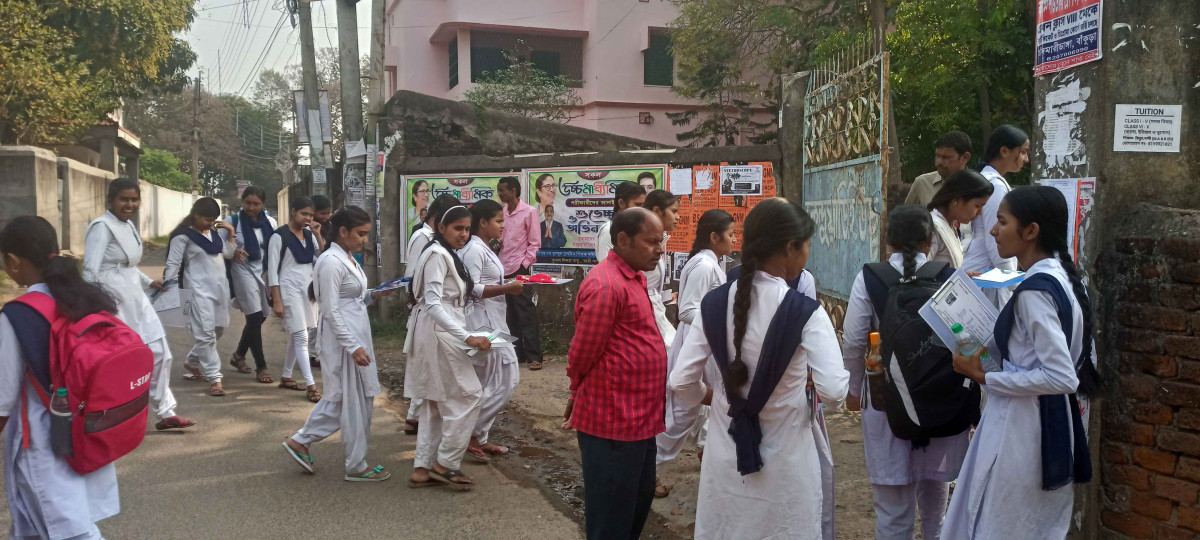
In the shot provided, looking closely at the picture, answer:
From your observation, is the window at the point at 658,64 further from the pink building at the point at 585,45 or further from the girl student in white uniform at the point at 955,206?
the girl student in white uniform at the point at 955,206

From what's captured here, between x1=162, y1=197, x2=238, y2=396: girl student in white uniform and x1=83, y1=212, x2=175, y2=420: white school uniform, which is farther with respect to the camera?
x1=162, y1=197, x2=238, y2=396: girl student in white uniform

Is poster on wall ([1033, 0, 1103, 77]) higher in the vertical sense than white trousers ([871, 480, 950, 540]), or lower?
higher

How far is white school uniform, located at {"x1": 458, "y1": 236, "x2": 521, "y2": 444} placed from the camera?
5586mm

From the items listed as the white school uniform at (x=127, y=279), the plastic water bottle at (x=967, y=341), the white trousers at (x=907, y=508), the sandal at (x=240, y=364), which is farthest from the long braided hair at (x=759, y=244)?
the sandal at (x=240, y=364)

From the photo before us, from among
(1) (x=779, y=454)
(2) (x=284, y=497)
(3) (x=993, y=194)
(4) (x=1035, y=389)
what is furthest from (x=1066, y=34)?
(2) (x=284, y=497)

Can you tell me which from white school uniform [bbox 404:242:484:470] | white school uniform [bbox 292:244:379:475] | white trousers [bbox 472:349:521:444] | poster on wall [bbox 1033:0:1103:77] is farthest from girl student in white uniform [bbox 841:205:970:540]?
white school uniform [bbox 292:244:379:475]

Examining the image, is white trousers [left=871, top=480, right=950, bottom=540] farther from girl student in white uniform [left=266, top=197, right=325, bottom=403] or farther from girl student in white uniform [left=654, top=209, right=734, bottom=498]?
girl student in white uniform [left=266, top=197, right=325, bottom=403]

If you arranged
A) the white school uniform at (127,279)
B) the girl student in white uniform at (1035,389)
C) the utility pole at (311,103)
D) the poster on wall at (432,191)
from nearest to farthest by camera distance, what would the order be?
the girl student in white uniform at (1035,389), the white school uniform at (127,279), the poster on wall at (432,191), the utility pole at (311,103)

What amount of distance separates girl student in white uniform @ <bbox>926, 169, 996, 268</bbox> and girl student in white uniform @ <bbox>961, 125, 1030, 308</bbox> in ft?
0.21

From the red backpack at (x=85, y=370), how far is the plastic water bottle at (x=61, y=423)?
21 mm

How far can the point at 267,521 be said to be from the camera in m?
4.76

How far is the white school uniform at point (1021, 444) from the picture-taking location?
2814mm

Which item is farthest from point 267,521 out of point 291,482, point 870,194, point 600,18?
point 600,18

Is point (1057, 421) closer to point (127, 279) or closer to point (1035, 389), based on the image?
point (1035, 389)
